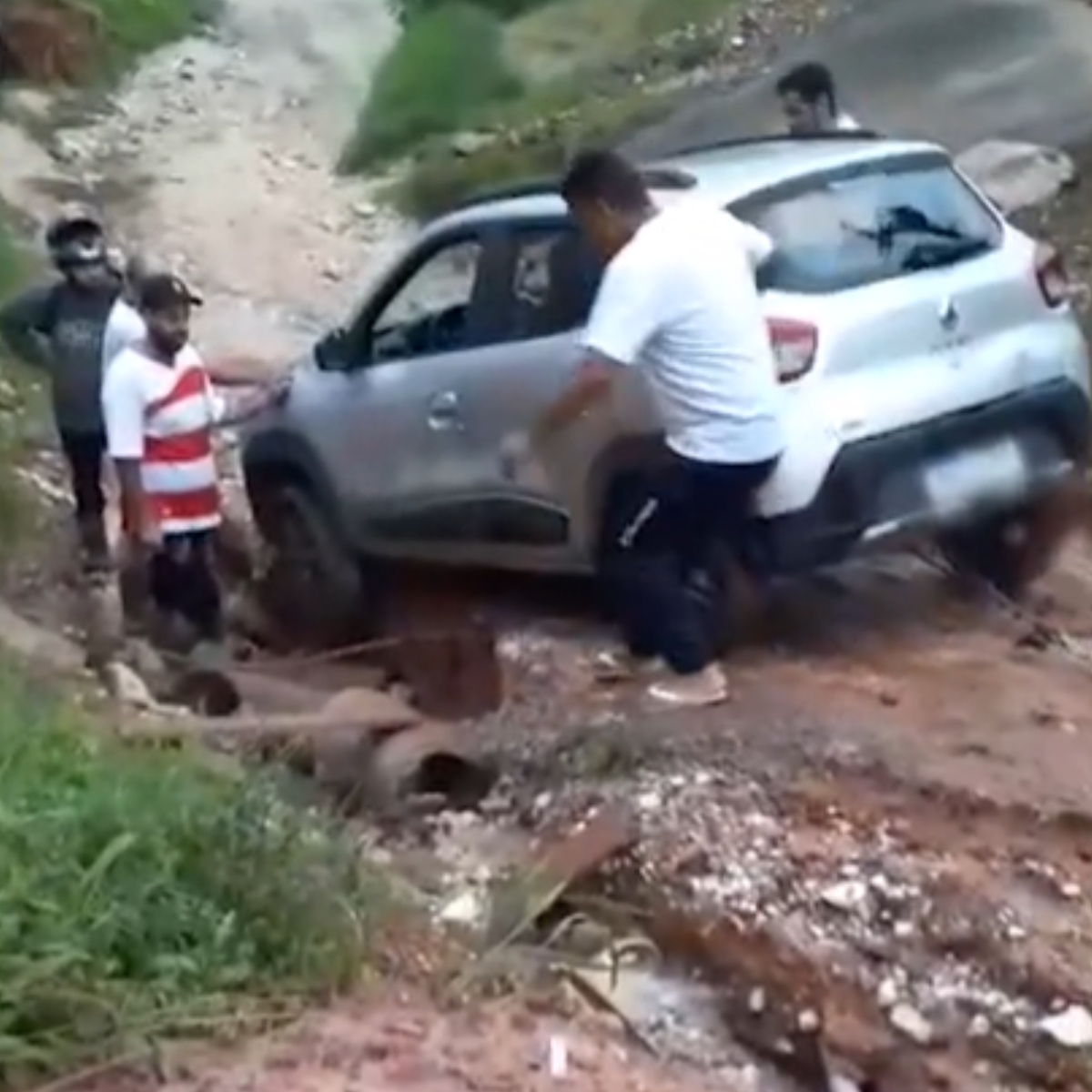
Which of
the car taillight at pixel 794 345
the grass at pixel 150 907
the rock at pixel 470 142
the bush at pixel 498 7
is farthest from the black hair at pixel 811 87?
the bush at pixel 498 7

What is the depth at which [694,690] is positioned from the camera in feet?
28.4

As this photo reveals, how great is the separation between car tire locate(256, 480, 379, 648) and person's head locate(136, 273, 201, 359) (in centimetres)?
145

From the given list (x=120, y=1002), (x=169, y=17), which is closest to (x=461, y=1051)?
(x=120, y=1002)

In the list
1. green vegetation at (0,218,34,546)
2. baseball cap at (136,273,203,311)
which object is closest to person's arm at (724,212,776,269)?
baseball cap at (136,273,203,311)

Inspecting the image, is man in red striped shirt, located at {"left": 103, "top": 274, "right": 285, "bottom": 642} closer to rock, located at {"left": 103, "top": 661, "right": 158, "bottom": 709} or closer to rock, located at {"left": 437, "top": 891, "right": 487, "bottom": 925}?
rock, located at {"left": 103, "top": 661, "right": 158, "bottom": 709}

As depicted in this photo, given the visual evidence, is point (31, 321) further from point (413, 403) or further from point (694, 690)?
point (694, 690)

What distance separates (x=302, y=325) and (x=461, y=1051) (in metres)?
11.4

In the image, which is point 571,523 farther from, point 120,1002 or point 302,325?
point 302,325

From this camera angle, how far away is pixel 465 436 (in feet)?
31.9

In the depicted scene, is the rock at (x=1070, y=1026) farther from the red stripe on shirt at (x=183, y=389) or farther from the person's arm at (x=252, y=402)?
the person's arm at (x=252, y=402)

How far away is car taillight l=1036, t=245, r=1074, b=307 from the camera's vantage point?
9.26 meters

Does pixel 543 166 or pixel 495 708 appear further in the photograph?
pixel 543 166

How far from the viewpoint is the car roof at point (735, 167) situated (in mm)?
8930

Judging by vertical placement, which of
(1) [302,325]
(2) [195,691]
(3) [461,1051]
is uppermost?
(3) [461,1051]
